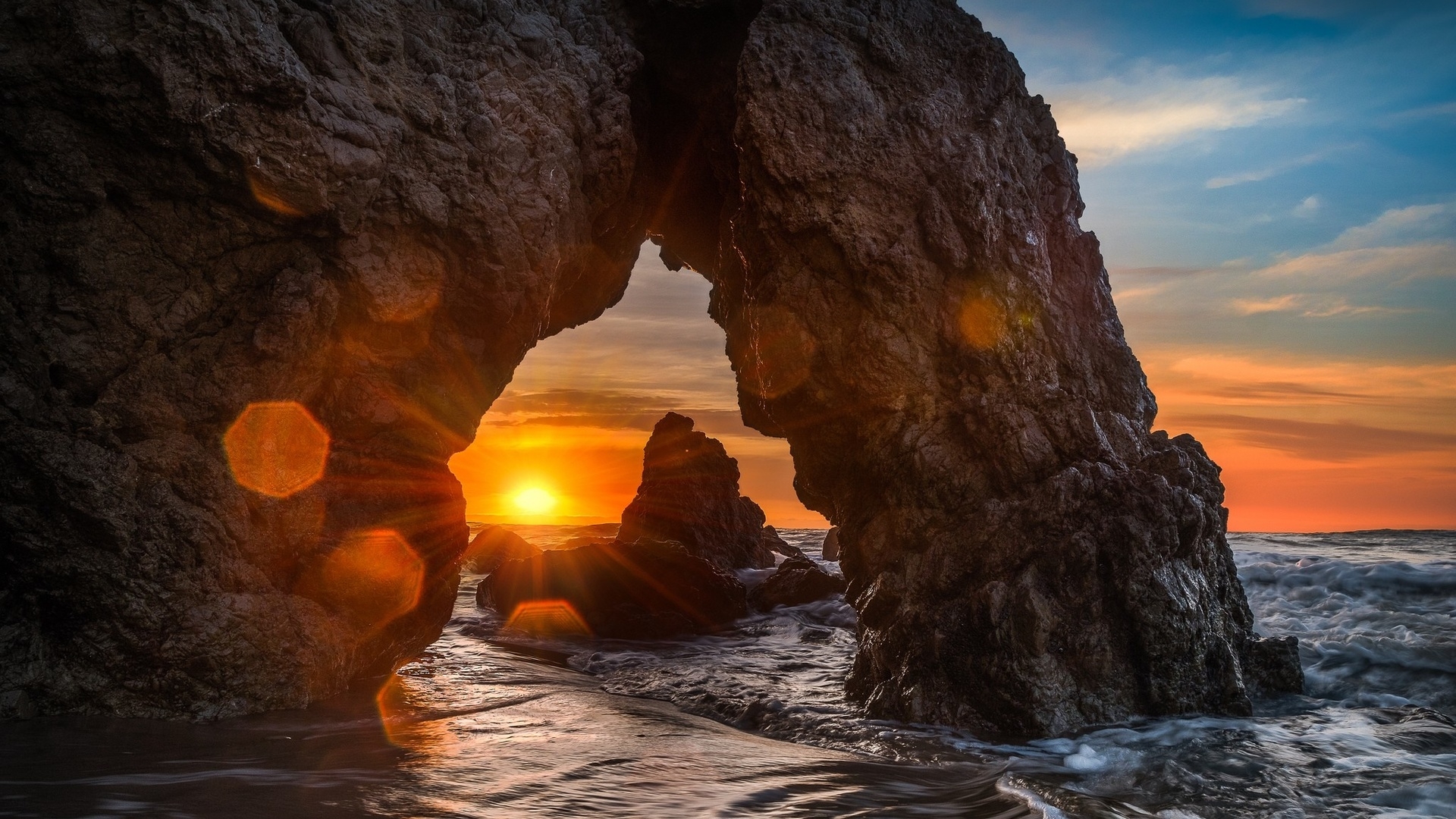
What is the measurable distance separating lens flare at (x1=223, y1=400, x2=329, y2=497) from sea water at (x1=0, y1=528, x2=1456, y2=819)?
2.09 metres

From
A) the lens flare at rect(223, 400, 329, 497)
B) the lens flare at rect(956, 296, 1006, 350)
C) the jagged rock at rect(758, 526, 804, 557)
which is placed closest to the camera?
the lens flare at rect(223, 400, 329, 497)

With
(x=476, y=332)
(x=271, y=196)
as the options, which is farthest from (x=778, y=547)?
(x=271, y=196)

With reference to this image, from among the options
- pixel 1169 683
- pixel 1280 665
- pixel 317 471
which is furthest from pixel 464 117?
pixel 1280 665

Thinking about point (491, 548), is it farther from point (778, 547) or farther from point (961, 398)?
point (961, 398)

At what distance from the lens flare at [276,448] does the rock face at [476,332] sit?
4 centimetres

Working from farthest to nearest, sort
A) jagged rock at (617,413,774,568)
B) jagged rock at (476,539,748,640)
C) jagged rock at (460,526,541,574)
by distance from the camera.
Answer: jagged rock at (460,526,541,574), jagged rock at (617,413,774,568), jagged rock at (476,539,748,640)

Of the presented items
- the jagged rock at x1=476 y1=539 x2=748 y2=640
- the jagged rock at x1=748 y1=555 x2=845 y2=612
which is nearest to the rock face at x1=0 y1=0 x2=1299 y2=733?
the jagged rock at x1=476 y1=539 x2=748 y2=640

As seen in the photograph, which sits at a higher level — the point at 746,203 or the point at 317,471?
the point at 746,203

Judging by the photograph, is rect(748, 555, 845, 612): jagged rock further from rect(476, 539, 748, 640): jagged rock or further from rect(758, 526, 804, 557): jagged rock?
rect(758, 526, 804, 557): jagged rock

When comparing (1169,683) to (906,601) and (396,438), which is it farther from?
(396,438)

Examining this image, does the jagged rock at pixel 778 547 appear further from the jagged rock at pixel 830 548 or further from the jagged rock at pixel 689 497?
the jagged rock at pixel 689 497

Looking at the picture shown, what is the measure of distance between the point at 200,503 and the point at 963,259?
7756 millimetres

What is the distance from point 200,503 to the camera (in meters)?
7.51

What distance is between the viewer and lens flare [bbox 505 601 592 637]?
14086mm
